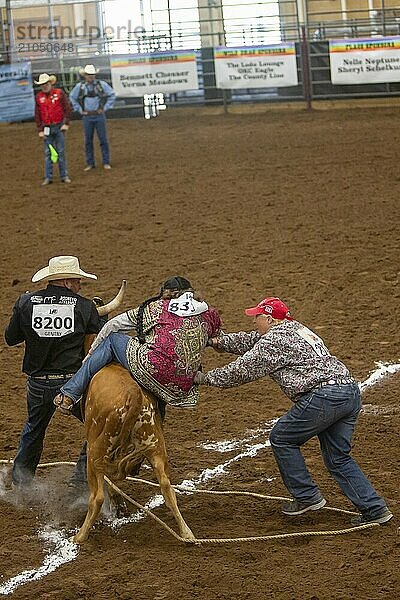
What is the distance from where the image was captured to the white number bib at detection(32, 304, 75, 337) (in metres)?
6.89

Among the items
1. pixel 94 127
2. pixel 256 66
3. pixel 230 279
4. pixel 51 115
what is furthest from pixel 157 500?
pixel 256 66

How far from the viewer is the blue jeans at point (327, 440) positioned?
6.28 m

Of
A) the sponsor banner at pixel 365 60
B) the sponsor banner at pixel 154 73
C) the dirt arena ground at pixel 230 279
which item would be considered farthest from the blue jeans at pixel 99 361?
the sponsor banner at pixel 154 73

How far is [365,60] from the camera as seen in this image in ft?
77.7

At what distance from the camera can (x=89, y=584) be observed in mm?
5762

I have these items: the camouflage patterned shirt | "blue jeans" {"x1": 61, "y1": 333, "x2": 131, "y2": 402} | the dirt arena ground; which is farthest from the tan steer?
the camouflage patterned shirt

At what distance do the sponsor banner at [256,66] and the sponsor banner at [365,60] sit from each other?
100 cm

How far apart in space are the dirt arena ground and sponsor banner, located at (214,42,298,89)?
2.61 feet

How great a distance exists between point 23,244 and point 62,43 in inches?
542

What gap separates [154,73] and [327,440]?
64.9 feet

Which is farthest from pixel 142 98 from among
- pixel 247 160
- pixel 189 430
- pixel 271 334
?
pixel 271 334

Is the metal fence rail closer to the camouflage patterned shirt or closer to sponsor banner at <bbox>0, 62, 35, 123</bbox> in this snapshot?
sponsor banner at <bbox>0, 62, 35, 123</bbox>

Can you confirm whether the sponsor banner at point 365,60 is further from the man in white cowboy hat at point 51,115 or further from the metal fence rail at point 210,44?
the man in white cowboy hat at point 51,115

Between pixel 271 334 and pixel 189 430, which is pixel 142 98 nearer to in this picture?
pixel 189 430
